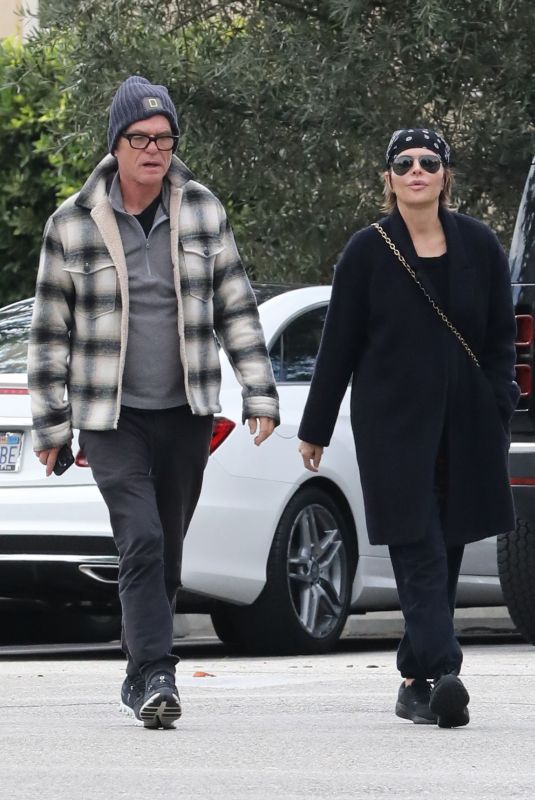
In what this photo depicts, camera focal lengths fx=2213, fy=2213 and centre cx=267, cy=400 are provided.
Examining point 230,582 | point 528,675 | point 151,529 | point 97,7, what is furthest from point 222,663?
point 97,7

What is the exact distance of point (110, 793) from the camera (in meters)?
4.94

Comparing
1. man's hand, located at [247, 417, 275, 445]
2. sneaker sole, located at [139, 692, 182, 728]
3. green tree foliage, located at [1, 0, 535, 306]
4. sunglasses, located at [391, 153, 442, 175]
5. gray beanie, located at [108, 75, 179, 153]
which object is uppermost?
green tree foliage, located at [1, 0, 535, 306]

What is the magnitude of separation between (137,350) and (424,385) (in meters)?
0.84

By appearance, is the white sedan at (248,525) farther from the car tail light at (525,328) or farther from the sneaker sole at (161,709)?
the sneaker sole at (161,709)

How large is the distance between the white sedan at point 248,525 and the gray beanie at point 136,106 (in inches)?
96.1

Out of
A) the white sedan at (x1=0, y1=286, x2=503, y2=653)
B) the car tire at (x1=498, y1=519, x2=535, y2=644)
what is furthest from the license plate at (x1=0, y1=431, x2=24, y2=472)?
the car tire at (x1=498, y1=519, x2=535, y2=644)

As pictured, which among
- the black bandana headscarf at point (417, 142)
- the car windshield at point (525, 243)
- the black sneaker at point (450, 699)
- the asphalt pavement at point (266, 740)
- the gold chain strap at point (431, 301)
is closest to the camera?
the asphalt pavement at point (266, 740)

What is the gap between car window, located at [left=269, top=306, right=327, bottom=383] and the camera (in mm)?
9438

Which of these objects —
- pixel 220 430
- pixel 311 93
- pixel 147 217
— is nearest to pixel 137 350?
pixel 147 217

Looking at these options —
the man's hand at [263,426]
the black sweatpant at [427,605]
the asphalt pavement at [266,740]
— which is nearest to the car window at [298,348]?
the asphalt pavement at [266,740]

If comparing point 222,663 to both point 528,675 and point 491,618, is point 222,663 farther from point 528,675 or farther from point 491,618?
point 491,618

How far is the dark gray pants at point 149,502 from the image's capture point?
20.5ft

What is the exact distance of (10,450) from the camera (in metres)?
8.84

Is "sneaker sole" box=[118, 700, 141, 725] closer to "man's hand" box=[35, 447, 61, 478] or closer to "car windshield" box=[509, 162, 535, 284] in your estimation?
"man's hand" box=[35, 447, 61, 478]
